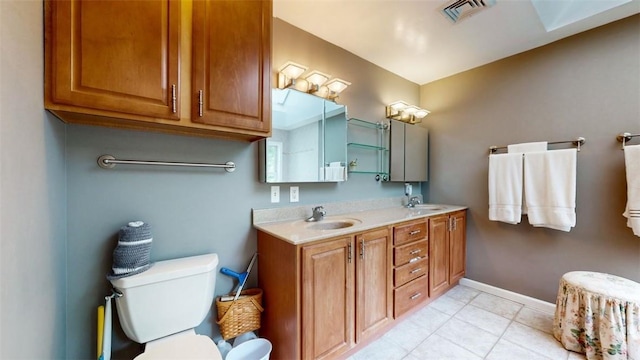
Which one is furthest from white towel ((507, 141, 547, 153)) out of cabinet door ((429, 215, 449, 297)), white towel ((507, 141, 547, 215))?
cabinet door ((429, 215, 449, 297))

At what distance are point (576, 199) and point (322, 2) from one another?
106 inches

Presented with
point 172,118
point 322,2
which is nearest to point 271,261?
point 172,118

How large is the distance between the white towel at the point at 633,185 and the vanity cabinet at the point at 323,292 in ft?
5.78

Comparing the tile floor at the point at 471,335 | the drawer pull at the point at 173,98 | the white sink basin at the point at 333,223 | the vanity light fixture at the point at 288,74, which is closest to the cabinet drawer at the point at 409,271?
the tile floor at the point at 471,335

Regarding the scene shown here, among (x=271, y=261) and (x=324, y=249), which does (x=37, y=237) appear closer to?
(x=271, y=261)

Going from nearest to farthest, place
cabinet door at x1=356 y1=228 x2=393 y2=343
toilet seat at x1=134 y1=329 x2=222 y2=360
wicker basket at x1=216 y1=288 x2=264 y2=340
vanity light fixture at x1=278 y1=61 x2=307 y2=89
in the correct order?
toilet seat at x1=134 y1=329 x2=222 y2=360
wicker basket at x1=216 y1=288 x2=264 y2=340
cabinet door at x1=356 y1=228 x2=393 y2=343
vanity light fixture at x1=278 y1=61 x2=307 y2=89

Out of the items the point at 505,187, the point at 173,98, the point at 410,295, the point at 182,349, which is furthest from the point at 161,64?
the point at 505,187

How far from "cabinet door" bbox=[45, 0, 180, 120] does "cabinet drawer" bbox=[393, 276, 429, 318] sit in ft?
6.49

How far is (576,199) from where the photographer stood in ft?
6.83

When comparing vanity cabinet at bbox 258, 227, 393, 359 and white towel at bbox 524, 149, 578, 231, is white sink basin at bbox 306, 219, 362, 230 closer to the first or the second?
vanity cabinet at bbox 258, 227, 393, 359

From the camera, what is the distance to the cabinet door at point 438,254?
221 centimetres

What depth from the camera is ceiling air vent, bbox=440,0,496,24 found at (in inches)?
65.6

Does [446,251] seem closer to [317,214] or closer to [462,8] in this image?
[317,214]

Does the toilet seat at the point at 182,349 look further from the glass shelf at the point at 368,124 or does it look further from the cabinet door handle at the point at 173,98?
the glass shelf at the point at 368,124
